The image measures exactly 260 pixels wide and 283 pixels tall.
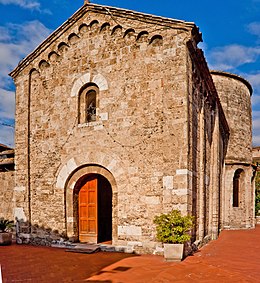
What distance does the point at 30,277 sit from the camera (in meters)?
6.36

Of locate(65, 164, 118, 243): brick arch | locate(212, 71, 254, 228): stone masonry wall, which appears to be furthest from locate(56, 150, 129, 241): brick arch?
locate(212, 71, 254, 228): stone masonry wall

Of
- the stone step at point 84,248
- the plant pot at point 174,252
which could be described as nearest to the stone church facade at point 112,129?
the stone step at point 84,248

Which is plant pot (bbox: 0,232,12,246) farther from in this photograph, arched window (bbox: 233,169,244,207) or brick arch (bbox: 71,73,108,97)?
arched window (bbox: 233,169,244,207)

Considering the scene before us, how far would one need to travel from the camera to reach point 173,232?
25.4ft

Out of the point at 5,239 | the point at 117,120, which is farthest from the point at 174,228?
the point at 5,239

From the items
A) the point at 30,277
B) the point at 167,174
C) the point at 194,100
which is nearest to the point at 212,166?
the point at 194,100

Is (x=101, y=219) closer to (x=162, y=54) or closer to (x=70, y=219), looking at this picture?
(x=70, y=219)

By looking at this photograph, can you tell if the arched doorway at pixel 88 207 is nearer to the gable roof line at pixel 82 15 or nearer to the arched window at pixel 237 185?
the gable roof line at pixel 82 15

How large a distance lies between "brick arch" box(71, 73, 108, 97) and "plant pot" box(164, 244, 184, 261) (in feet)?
16.6

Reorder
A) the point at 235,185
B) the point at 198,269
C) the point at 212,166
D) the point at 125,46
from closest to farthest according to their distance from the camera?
1. the point at 198,269
2. the point at 125,46
3. the point at 212,166
4. the point at 235,185

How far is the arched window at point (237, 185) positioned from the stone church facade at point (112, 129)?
6160 mm

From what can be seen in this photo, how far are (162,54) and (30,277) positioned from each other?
6591 mm

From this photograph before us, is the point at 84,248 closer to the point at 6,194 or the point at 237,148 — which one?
the point at 6,194

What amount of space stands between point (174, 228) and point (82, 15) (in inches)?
293
